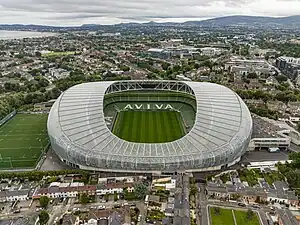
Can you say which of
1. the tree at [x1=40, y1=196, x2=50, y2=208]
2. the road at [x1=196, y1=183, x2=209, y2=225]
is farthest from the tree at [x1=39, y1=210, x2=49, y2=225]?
the road at [x1=196, y1=183, x2=209, y2=225]

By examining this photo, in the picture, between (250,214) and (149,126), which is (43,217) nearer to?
(250,214)

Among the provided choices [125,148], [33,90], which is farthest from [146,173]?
[33,90]

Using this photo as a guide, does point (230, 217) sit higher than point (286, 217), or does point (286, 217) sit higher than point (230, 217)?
point (286, 217)

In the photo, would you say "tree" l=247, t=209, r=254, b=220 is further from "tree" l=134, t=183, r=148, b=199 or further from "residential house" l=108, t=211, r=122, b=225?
"residential house" l=108, t=211, r=122, b=225

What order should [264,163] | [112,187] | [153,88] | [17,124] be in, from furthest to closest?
[153,88]
[17,124]
[264,163]
[112,187]

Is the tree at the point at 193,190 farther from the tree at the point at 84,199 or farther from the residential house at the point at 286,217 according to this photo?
the tree at the point at 84,199

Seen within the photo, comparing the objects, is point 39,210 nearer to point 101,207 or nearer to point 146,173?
point 101,207

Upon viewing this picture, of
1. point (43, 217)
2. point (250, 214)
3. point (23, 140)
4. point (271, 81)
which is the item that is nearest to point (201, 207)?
point (250, 214)
